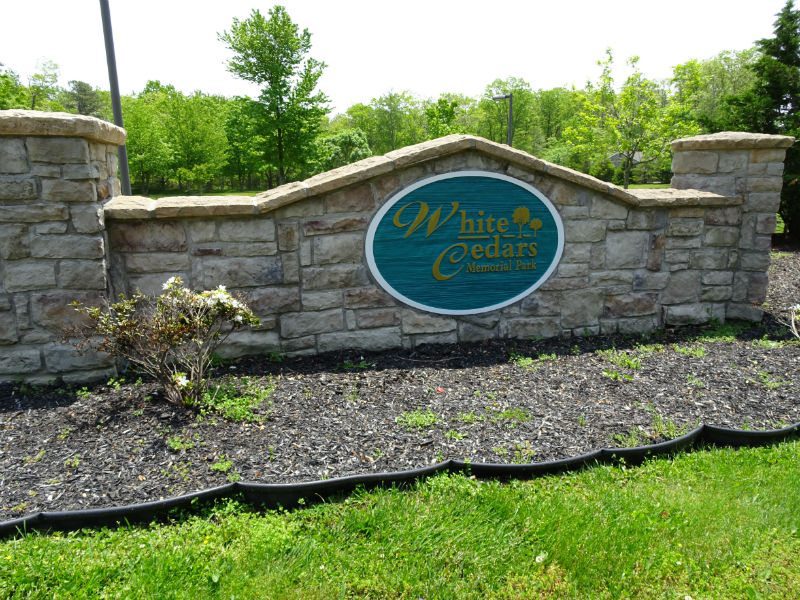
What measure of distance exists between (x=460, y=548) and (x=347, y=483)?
2.25 ft

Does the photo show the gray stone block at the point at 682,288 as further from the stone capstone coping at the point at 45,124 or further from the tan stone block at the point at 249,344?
the stone capstone coping at the point at 45,124

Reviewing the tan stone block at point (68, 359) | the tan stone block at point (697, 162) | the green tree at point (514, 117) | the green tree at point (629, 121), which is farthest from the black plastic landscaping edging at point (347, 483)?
the green tree at point (514, 117)

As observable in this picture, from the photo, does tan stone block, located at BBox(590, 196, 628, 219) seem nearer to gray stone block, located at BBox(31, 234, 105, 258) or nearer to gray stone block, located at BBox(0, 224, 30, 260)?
gray stone block, located at BBox(31, 234, 105, 258)

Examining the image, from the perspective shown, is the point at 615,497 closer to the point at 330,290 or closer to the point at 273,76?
the point at 330,290

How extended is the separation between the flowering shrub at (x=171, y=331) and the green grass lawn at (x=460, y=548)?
45.2 inches

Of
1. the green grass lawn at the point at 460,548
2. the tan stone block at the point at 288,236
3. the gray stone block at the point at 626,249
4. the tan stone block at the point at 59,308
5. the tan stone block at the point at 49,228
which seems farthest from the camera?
the gray stone block at the point at 626,249

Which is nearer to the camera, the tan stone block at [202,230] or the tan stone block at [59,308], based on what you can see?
the tan stone block at [59,308]

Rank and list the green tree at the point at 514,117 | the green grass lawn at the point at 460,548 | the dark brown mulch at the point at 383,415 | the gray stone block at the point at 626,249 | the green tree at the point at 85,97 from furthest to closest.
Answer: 1. the green tree at the point at 85,97
2. the green tree at the point at 514,117
3. the gray stone block at the point at 626,249
4. the dark brown mulch at the point at 383,415
5. the green grass lawn at the point at 460,548

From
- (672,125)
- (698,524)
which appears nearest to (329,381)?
(698,524)

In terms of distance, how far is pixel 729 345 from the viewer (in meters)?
5.04

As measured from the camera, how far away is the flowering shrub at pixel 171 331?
3600 millimetres

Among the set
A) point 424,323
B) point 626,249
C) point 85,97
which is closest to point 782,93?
point 626,249

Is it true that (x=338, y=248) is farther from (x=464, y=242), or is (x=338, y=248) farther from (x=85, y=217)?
(x=85, y=217)

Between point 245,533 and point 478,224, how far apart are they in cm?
312
